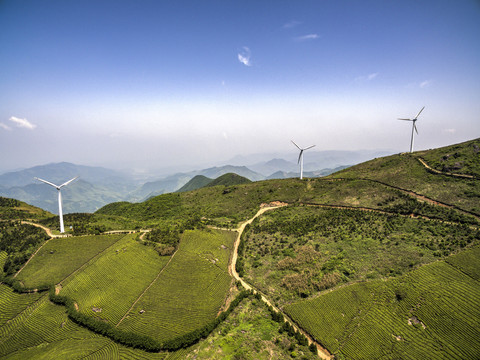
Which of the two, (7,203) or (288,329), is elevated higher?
(7,203)

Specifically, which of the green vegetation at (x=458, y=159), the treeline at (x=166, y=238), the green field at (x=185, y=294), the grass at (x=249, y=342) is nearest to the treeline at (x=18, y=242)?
the treeline at (x=166, y=238)

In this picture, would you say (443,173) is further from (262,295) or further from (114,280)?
(114,280)

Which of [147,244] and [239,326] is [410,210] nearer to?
[239,326]

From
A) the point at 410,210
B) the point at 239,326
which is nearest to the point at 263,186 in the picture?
the point at 410,210

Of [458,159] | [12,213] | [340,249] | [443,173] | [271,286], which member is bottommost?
[271,286]

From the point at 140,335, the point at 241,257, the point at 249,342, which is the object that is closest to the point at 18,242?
the point at 140,335

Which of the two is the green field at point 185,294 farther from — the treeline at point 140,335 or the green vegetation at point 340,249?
the green vegetation at point 340,249
